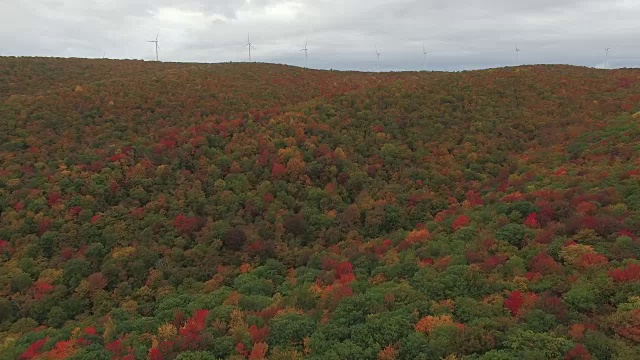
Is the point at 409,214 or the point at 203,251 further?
the point at 409,214

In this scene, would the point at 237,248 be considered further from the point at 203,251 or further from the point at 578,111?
the point at 578,111

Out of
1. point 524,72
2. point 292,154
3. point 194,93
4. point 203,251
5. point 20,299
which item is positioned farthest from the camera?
point 524,72

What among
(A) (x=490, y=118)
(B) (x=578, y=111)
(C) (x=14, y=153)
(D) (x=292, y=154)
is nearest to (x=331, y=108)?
(D) (x=292, y=154)

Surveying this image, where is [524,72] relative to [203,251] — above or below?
above

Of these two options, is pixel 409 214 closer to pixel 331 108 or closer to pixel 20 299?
pixel 331 108

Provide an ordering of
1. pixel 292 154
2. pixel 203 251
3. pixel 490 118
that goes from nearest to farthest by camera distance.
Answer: pixel 203 251 < pixel 292 154 < pixel 490 118

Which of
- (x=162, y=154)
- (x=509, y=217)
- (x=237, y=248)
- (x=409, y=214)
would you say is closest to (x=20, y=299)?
(x=237, y=248)

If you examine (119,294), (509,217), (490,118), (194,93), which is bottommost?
(119,294)
